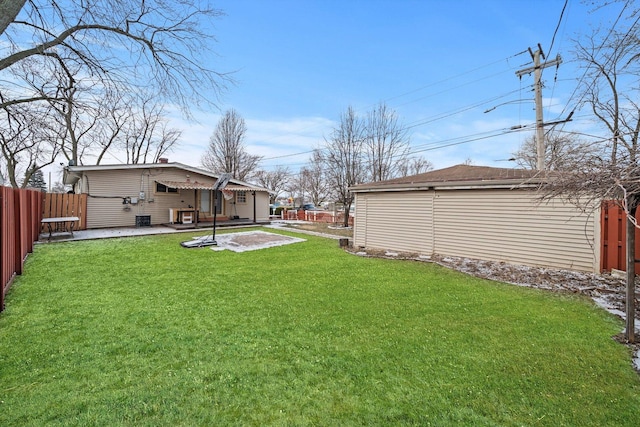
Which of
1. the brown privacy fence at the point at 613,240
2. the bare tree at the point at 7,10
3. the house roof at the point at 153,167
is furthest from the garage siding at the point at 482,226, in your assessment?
the house roof at the point at 153,167

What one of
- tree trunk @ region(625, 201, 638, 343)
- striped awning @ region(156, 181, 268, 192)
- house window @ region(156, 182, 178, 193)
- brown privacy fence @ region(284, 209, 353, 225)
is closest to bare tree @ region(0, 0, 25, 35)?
tree trunk @ region(625, 201, 638, 343)

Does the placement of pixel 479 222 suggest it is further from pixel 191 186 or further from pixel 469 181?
pixel 191 186

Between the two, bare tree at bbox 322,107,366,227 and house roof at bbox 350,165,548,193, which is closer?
house roof at bbox 350,165,548,193

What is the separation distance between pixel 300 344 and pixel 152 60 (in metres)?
5.25

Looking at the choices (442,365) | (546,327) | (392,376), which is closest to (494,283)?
(546,327)

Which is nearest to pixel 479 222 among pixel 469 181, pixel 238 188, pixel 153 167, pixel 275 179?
pixel 469 181

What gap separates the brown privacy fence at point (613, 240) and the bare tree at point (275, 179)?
3684cm

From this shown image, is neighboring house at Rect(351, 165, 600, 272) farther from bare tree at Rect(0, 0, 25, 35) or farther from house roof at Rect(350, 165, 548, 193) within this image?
bare tree at Rect(0, 0, 25, 35)

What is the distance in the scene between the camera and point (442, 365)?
9.32ft

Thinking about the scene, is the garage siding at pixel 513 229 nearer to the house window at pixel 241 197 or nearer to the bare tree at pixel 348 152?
the bare tree at pixel 348 152

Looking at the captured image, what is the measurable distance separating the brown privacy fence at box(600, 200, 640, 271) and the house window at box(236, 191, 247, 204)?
711 inches

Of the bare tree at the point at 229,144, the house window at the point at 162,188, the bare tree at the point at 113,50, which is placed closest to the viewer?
the bare tree at the point at 113,50

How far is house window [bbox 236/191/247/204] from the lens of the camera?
19.9 meters

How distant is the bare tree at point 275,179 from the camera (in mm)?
41156
